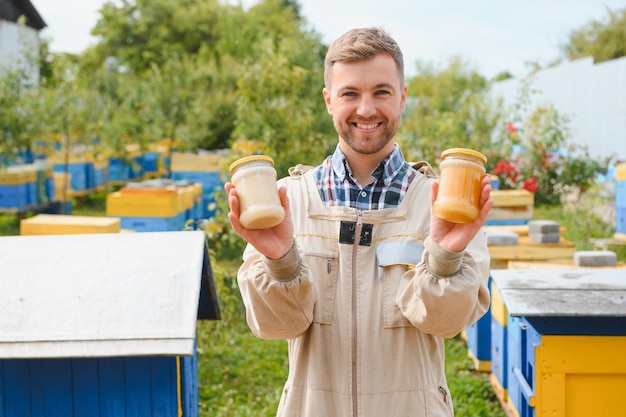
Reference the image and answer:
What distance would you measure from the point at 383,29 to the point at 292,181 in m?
0.45

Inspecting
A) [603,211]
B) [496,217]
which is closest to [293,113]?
[496,217]

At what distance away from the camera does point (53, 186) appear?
11.6 m

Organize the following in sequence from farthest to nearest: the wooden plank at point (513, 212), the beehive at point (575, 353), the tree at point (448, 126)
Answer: the tree at point (448, 126)
the wooden plank at point (513, 212)
the beehive at point (575, 353)

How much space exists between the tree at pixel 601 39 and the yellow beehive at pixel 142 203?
24074 mm

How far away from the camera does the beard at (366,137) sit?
5.64 feet

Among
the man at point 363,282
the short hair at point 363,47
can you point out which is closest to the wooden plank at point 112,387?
the man at point 363,282

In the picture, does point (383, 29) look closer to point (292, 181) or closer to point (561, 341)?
point (292, 181)

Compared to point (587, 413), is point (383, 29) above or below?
above

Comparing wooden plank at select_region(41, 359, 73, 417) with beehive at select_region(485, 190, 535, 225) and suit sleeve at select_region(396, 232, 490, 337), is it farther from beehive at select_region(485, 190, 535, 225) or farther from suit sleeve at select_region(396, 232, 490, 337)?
beehive at select_region(485, 190, 535, 225)

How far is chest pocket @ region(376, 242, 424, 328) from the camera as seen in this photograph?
1.65 metres

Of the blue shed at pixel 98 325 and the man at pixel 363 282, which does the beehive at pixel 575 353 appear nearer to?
the man at pixel 363 282

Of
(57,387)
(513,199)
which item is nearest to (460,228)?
(57,387)

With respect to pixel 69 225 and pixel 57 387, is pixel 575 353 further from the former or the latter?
pixel 69 225

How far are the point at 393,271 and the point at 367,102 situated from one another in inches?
15.9
